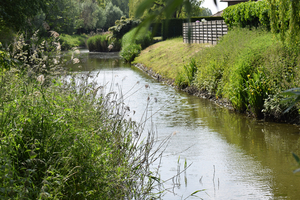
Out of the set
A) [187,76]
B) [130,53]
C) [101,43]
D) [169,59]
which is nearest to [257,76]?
[187,76]

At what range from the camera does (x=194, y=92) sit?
568 inches

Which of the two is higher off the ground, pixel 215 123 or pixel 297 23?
pixel 297 23

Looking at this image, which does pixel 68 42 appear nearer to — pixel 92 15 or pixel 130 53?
pixel 130 53

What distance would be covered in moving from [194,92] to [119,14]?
47254mm

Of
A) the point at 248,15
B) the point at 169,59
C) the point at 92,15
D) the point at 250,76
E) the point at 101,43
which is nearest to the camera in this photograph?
the point at 250,76

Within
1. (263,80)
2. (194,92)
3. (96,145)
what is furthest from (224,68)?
(96,145)

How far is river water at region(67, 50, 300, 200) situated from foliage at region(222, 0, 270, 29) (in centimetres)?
532

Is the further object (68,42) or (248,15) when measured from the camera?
(248,15)

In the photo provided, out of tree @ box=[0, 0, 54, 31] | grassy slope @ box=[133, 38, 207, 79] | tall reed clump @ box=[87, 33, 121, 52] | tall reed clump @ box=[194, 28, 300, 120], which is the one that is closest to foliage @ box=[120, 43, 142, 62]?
grassy slope @ box=[133, 38, 207, 79]

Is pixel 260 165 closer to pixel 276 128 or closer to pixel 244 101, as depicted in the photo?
pixel 276 128

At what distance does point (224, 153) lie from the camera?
283 inches

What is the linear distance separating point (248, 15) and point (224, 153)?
10.8 m

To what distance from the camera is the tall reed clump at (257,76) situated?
9.15 metres

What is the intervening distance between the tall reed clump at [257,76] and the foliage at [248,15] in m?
1.85
